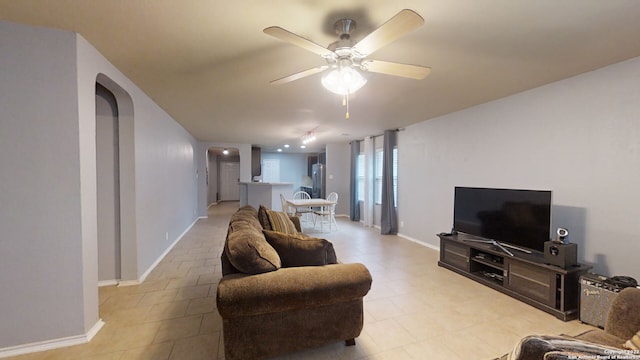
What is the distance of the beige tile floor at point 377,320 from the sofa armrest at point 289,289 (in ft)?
1.61

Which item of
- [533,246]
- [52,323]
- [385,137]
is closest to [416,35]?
[533,246]

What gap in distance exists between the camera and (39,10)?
63.5 inches

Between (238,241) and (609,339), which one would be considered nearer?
(609,339)

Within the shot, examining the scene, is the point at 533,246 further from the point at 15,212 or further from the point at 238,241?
the point at 15,212

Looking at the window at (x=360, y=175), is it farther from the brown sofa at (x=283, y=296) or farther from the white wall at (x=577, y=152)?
the brown sofa at (x=283, y=296)

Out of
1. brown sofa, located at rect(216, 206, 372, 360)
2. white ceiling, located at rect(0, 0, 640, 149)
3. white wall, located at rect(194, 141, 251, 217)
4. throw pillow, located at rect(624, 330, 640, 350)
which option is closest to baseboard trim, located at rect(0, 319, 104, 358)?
brown sofa, located at rect(216, 206, 372, 360)

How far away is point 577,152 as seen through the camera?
8.66 feet

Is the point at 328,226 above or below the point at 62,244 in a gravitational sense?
below

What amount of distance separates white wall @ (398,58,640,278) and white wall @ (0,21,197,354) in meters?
4.47

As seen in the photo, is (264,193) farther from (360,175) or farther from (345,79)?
(345,79)

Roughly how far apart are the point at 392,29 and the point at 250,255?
1576 millimetres

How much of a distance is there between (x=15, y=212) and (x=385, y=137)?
5356 mm

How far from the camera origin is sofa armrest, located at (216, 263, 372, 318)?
1.52 meters

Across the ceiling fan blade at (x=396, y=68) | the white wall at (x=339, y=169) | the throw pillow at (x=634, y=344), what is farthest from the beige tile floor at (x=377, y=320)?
the white wall at (x=339, y=169)
